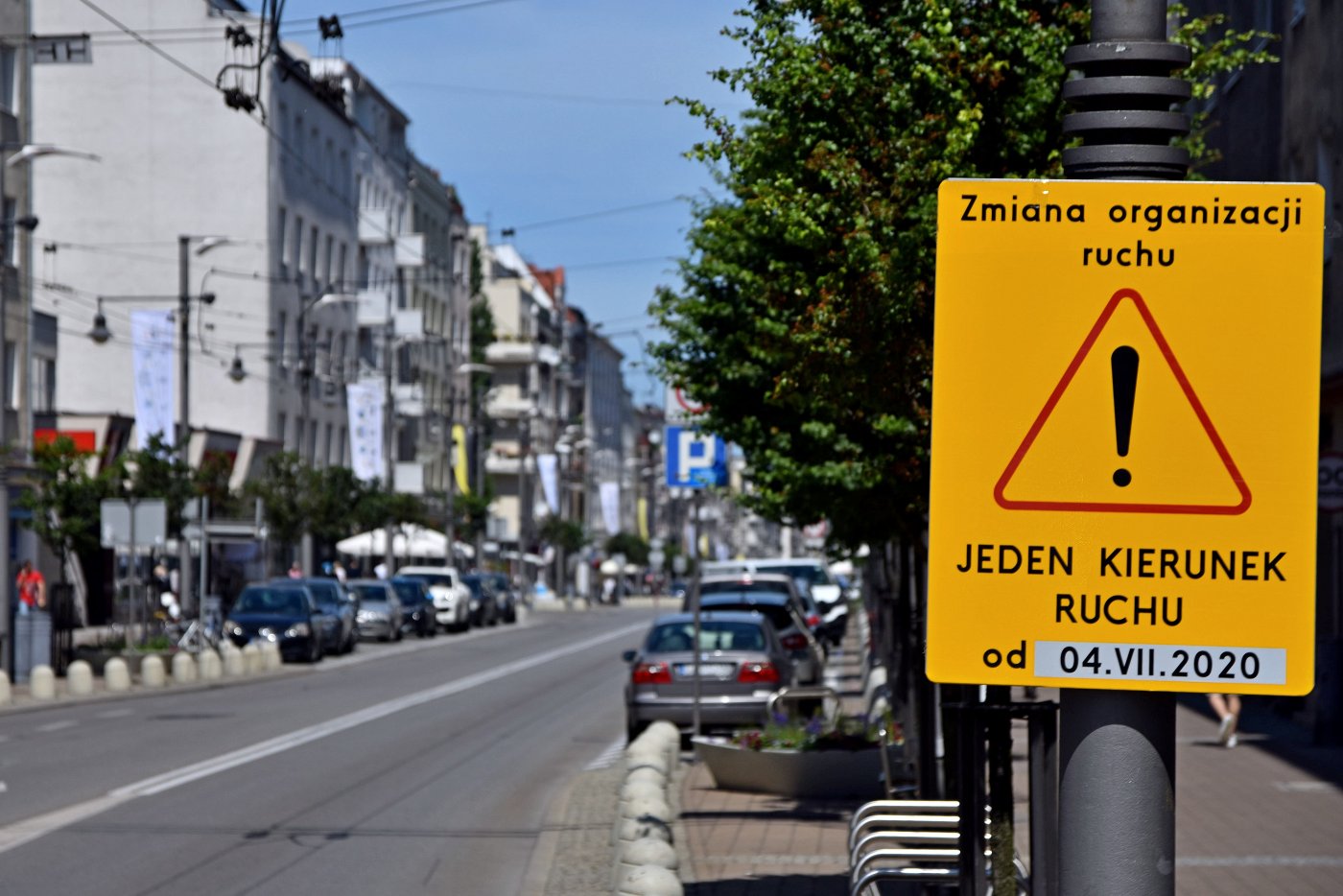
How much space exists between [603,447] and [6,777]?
141m

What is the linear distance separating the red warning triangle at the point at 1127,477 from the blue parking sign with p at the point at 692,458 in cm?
1772

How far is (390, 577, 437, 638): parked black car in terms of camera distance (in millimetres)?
57844

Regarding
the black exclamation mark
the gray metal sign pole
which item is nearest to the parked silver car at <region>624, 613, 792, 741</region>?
the gray metal sign pole

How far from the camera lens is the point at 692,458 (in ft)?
72.6

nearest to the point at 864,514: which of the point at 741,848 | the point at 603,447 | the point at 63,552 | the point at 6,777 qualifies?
the point at 741,848

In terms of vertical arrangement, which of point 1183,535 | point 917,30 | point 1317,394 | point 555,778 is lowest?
point 555,778

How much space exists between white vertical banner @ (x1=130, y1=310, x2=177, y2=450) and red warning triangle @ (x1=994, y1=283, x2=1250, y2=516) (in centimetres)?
4204

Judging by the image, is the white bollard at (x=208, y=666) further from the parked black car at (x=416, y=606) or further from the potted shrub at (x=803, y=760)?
the parked black car at (x=416, y=606)

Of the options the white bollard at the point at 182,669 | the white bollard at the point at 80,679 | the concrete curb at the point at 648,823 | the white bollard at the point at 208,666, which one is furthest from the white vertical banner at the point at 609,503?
the concrete curb at the point at 648,823

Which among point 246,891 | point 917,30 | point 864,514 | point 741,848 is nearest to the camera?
point 917,30

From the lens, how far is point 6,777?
18625 mm

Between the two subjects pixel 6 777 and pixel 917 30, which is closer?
pixel 917 30

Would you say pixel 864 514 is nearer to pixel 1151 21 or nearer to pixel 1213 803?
pixel 1213 803

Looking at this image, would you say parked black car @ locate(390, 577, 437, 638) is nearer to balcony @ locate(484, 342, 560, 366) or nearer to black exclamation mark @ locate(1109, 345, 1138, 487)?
black exclamation mark @ locate(1109, 345, 1138, 487)
